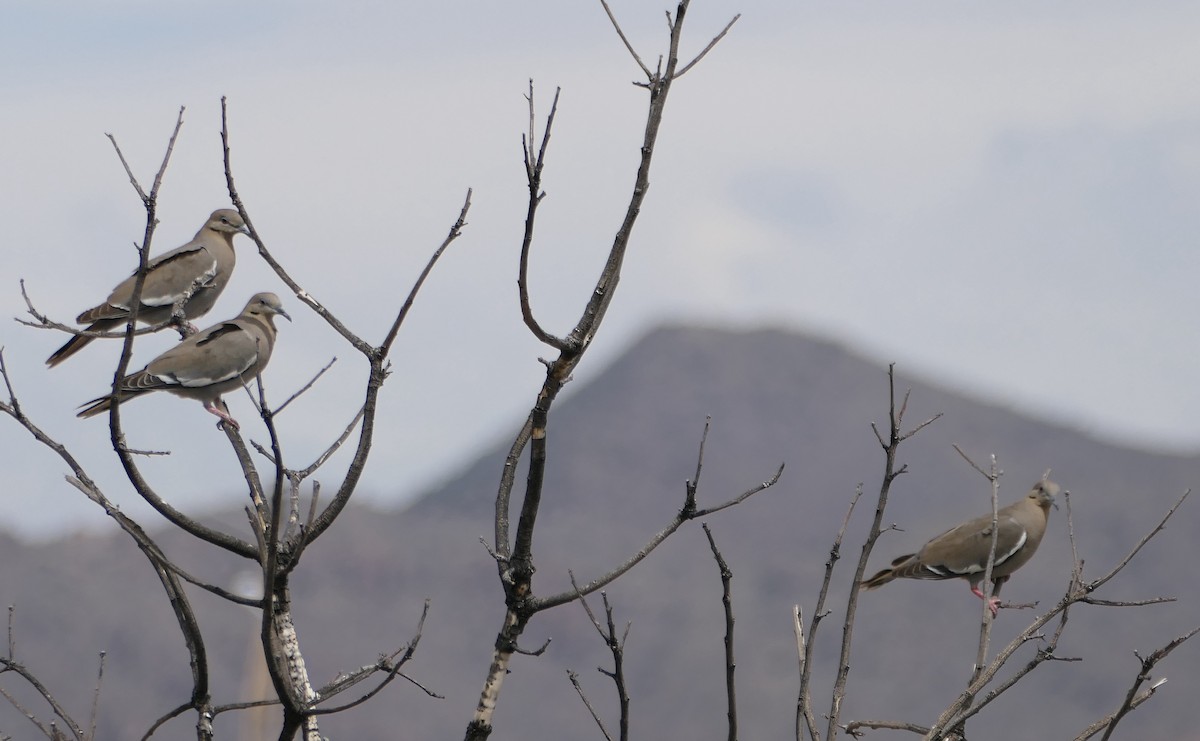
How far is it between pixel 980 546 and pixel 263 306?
544cm

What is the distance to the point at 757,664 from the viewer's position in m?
59.0

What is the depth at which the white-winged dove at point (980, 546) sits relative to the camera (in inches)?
378

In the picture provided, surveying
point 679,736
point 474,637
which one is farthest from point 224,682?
point 679,736

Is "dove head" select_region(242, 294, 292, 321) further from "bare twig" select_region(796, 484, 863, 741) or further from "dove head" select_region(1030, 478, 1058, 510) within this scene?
"bare twig" select_region(796, 484, 863, 741)

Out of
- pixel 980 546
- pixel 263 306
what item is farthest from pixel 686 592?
pixel 263 306

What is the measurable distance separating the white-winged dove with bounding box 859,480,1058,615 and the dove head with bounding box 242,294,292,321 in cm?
455

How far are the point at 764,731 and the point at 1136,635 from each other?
1605 centimetres

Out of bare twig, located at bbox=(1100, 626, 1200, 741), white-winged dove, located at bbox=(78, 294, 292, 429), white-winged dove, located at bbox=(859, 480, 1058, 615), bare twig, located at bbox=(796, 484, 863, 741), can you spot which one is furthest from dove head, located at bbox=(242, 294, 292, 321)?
bare twig, located at bbox=(1100, 626, 1200, 741)

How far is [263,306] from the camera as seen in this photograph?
925 cm

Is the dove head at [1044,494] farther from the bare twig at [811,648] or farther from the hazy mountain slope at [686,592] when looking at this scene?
the hazy mountain slope at [686,592]

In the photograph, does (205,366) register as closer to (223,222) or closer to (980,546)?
(223,222)

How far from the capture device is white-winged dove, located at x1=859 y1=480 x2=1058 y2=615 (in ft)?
31.5

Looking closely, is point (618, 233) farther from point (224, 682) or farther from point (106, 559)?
point (106, 559)

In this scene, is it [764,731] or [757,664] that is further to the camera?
[757,664]
